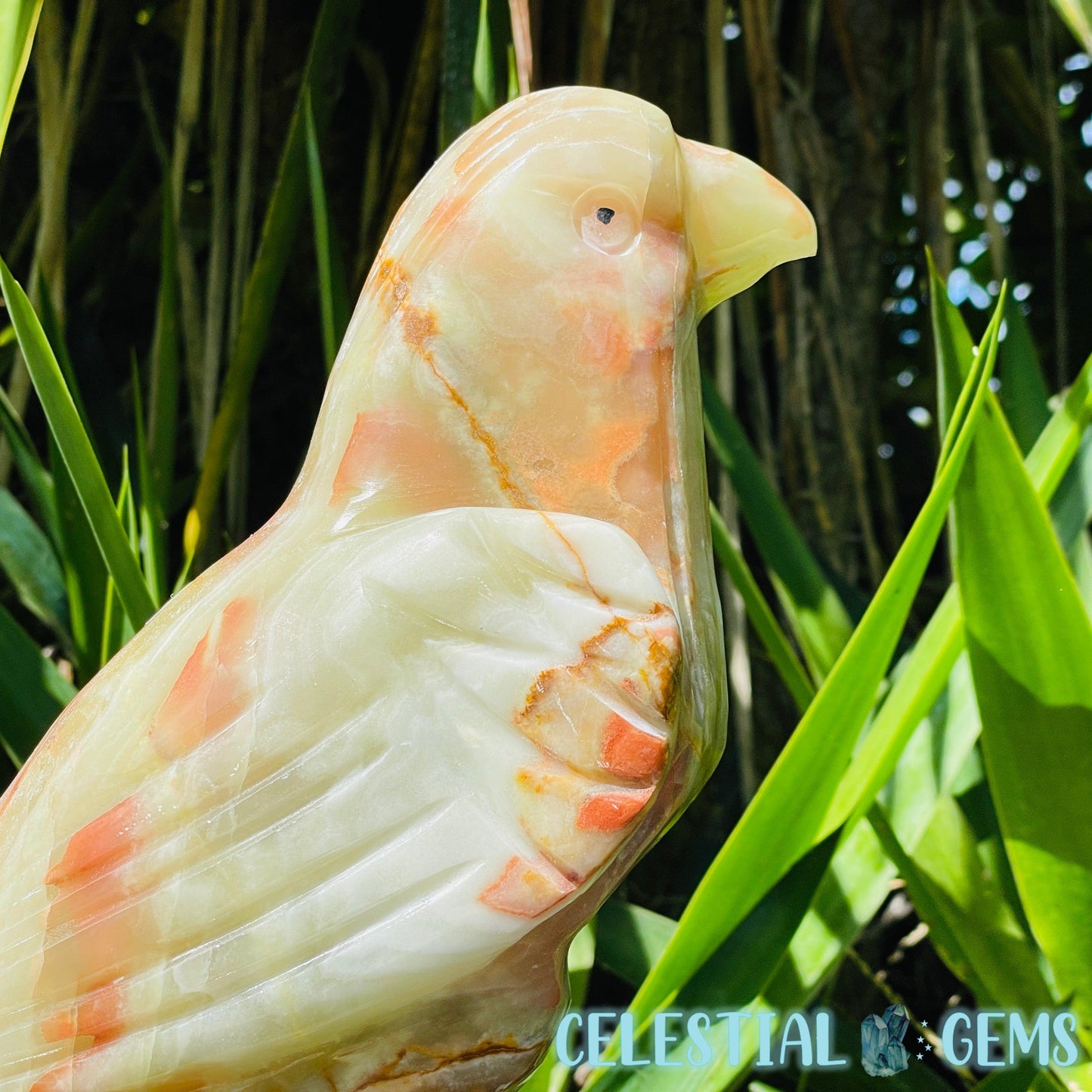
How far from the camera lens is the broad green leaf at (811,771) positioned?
1.61 feet

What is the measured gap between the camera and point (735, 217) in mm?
396

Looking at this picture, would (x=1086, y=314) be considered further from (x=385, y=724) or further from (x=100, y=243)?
(x=385, y=724)

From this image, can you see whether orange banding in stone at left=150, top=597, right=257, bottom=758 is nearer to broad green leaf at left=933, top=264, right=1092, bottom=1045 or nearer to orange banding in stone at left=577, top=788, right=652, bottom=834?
orange banding in stone at left=577, top=788, right=652, bottom=834

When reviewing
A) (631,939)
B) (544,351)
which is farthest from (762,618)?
(544,351)

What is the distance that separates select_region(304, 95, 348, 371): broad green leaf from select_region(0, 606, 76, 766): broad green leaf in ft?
0.73

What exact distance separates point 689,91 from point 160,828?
74 cm

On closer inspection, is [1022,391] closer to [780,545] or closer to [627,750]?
[780,545]

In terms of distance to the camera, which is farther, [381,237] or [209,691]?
[381,237]

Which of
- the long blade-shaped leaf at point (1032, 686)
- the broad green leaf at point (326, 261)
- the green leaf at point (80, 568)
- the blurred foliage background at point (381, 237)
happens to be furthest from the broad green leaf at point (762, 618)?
the green leaf at point (80, 568)

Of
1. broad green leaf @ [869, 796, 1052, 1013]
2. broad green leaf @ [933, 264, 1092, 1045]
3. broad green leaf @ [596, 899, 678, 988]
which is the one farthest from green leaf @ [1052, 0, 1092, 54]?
broad green leaf @ [596, 899, 678, 988]

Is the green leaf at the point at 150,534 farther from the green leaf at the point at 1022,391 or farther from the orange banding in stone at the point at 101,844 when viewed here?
the green leaf at the point at 1022,391

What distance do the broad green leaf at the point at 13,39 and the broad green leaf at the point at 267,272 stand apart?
22 cm

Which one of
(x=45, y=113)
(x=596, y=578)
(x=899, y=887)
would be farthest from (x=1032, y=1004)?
(x=45, y=113)

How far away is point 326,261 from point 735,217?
34 centimetres
